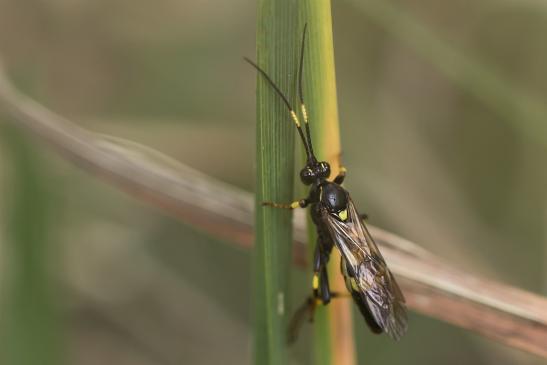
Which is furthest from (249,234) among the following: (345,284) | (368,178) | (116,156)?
(368,178)

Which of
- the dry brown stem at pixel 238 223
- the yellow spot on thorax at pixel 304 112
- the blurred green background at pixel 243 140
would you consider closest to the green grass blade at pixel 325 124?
the yellow spot on thorax at pixel 304 112

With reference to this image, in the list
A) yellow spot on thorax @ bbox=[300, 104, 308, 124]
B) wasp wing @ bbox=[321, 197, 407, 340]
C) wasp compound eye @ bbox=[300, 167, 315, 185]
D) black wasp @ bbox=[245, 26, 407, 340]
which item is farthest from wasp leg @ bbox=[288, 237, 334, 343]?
yellow spot on thorax @ bbox=[300, 104, 308, 124]

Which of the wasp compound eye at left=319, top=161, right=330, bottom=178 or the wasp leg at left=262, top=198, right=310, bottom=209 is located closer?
the wasp leg at left=262, top=198, right=310, bottom=209

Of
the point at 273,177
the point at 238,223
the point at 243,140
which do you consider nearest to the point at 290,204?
the point at 273,177

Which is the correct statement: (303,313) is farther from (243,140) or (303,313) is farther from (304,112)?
(243,140)

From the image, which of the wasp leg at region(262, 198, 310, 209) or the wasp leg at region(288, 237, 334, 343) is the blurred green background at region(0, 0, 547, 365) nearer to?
the wasp leg at region(288, 237, 334, 343)

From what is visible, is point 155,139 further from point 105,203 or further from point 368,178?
point 368,178

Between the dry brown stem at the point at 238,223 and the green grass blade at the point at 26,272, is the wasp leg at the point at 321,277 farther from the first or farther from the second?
the green grass blade at the point at 26,272
